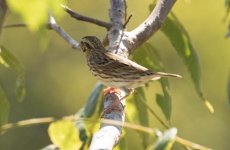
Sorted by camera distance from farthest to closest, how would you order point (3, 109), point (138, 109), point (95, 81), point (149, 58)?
1. point (95, 81)
2. point (149, 58)
3. point (138, 109)
4. point (3, 109)

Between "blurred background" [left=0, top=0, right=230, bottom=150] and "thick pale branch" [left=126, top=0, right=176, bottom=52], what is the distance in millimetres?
5629

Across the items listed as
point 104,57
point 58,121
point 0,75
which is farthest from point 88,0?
point 58,121

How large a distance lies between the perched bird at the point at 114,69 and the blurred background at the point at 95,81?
434 cm

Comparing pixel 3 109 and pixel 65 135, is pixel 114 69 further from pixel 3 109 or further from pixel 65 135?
pixel 65 135

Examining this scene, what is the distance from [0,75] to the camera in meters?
9.49

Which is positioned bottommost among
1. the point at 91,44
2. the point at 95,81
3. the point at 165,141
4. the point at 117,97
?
the point at 165,141

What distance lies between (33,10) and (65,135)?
0.56 m

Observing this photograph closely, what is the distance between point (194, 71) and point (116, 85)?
0.49 m

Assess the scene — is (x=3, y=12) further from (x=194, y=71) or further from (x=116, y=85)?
(x=116, y=85)

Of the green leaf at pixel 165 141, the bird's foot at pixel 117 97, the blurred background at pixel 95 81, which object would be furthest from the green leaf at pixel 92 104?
the blurred background at pixel 95 81

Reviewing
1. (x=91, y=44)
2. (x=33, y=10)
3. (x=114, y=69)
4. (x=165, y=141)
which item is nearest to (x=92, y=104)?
(x=114, y=69)

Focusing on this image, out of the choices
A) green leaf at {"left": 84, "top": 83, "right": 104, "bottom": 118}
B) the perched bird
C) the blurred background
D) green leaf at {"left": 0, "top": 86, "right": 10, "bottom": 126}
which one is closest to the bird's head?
the perched bird

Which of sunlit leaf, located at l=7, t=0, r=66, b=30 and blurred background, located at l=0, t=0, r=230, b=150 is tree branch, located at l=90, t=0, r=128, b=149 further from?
blurred background, located at l=0, t=0, r=230, b=150

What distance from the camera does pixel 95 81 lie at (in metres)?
8.62
